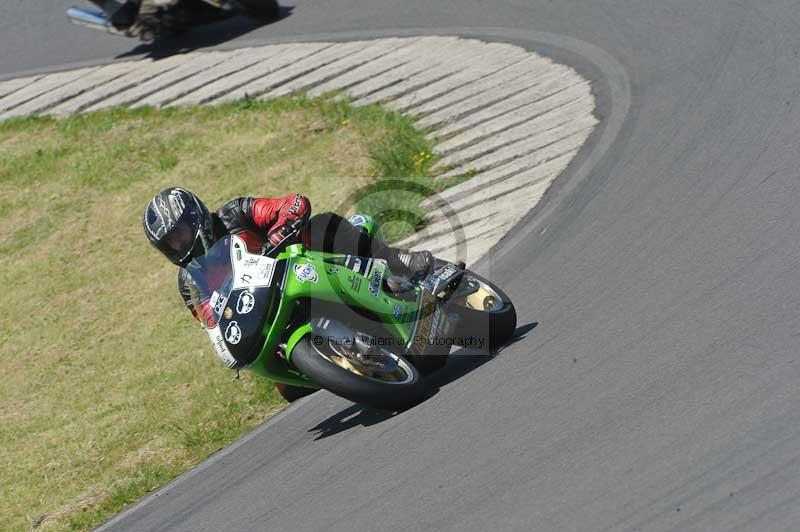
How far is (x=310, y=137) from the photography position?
11.6 meters

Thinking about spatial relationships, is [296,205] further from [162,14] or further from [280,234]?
[162,14]

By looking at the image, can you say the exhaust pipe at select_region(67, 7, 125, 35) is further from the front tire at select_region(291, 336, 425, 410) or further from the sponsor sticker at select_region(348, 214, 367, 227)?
the front tire at select_region(291, 336, 425, 410)

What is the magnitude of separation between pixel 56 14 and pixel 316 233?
36.4 feet

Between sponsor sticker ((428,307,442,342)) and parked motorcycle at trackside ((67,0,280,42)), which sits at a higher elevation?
parked motorcycle at trackside ((67,0,280,42))

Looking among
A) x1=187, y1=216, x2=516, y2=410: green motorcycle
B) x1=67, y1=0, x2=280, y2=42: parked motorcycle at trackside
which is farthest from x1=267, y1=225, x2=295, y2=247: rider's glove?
x1=67, y1=0, x2=280, y2=42: parked motorcycle at trackside

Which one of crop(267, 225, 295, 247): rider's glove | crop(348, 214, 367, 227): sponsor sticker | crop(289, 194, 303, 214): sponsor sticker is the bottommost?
crop(348, 214, 367, 227): sponsor sticker

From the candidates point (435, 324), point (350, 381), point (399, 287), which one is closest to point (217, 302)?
point (350, 381)

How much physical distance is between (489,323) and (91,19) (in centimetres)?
999

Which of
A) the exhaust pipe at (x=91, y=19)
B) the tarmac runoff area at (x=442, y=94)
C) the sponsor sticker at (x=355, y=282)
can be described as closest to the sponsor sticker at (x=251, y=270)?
the sponsor sticker at (x=355, y=282)

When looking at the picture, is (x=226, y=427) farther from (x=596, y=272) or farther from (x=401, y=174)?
(x=401, y=174)

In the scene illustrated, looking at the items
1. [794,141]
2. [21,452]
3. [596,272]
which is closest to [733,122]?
[794,141]

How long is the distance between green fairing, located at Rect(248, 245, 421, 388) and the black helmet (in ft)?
1.75

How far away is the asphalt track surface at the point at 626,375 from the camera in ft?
15.3

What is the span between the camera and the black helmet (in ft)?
20.4
